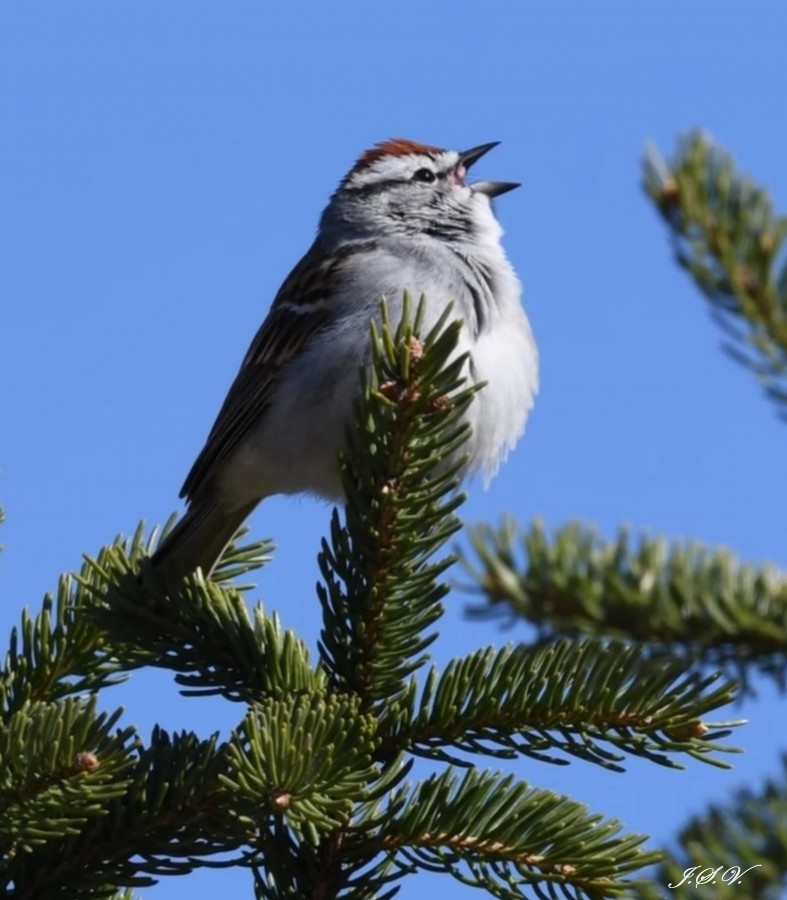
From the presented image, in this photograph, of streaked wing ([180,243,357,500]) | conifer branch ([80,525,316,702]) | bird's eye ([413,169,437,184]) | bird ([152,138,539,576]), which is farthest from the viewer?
bird's eye ([413,169,437,184])

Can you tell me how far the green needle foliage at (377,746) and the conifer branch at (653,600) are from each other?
83 cm

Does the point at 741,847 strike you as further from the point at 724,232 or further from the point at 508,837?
the point at 508,837

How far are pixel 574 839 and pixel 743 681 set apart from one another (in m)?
1.02

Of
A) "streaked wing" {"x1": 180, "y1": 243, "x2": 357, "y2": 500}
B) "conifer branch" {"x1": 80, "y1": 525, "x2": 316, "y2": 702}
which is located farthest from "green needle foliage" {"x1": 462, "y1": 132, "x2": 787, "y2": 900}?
"streaked wing" {"x1": 180, "y1": 243, "x2": 357, "y2": 500}

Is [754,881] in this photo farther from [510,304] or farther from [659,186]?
[510,304]

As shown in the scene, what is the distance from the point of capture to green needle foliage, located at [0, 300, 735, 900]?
1.94m

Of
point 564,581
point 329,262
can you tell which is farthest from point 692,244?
point 329,262

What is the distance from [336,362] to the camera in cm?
438

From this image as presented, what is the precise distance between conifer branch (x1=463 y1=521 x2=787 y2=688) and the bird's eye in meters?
4.81

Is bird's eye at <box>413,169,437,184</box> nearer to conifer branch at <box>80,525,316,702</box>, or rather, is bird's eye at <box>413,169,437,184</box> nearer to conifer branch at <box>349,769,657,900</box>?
conifer branch at <box>80,525,316,702</box>

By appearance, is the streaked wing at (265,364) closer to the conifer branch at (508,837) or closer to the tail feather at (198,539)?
the tail feather at (198,539)

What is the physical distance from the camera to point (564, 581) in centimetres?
110

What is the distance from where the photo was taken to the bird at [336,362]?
171 inches

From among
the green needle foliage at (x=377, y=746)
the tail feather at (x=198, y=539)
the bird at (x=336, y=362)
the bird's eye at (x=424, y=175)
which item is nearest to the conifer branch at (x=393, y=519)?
the green needle foliage at (x=377, y=746)
